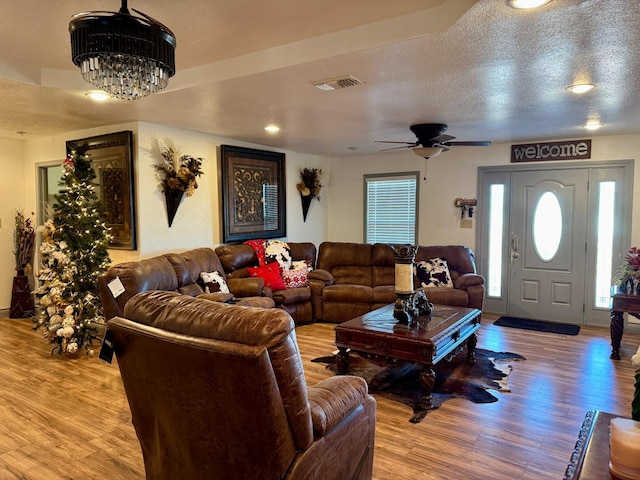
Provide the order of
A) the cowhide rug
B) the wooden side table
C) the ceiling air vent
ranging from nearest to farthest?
the ceiling air vent < the cowhide rug < the wooden side table

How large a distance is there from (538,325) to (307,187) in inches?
153

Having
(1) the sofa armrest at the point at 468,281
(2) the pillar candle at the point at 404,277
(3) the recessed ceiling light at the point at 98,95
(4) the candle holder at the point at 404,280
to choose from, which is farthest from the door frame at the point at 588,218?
(3) the recessed ceiling light at the point at 98,95

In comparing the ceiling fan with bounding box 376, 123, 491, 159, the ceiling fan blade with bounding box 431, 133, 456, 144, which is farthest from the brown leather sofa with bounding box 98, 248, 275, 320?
the ceiling fan blade with bounding box 431, 133, 456, 144

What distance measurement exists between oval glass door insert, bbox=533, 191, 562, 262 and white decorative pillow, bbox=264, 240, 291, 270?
11.2 ft

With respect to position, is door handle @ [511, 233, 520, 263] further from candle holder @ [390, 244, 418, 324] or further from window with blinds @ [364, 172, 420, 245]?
candle holder @ [390, 244, 418, 324]

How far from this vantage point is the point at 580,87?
3.29m

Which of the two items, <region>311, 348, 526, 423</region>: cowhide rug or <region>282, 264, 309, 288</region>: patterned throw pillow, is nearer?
<region>311, 348, 526, 423</region>: cowhide rug

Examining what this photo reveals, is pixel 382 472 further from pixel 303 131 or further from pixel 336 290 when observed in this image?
pixel 303 131

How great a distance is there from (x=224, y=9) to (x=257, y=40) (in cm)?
43

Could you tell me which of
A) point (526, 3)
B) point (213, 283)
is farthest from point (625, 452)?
point (213, 283)

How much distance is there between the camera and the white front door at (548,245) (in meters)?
5.77

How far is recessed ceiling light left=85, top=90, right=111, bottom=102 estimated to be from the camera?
11.4 ft

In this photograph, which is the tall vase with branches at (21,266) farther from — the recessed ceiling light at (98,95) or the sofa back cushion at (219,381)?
the sofa back cushion at (219,381)

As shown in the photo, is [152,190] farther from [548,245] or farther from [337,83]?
[548,245]
